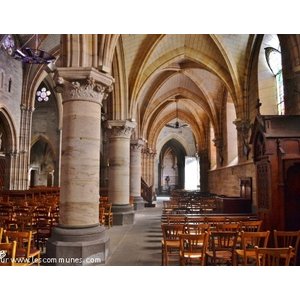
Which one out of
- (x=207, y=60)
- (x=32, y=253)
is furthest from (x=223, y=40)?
(x=32, y=253)

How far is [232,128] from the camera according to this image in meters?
19.8

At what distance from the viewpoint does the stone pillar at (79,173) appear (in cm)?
571

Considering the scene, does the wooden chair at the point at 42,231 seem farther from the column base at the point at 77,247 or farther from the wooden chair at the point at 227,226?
the wooden chair at the point at 227,226

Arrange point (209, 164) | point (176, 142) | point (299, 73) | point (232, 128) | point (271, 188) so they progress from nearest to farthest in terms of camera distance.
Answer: point (271, 188) < point (299, 73) < point (232, 128) < point (209, 164) < point (176, 142)

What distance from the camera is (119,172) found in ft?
37.6

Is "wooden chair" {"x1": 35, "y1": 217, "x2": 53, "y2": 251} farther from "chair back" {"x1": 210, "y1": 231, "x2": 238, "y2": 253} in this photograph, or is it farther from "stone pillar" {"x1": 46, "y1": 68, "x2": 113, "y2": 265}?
"chair back" {"x1": 210, "y1": 231, "x2": 238, "y2": 253}

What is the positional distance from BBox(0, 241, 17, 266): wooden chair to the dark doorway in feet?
17.1

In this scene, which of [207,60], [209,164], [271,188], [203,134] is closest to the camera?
[271,188]

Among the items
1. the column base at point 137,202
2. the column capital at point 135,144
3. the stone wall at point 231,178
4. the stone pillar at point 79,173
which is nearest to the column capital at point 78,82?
the stone pillar at point 79,173
